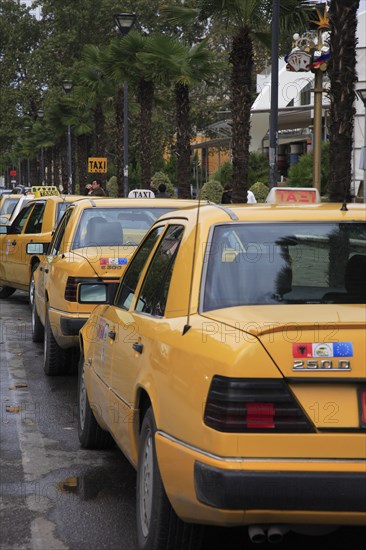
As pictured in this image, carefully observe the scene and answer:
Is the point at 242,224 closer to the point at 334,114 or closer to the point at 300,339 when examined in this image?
the point at 300,339

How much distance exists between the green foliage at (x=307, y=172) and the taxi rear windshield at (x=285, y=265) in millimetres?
30635

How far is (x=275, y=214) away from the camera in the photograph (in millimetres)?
5172

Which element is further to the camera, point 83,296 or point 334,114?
point 334,114

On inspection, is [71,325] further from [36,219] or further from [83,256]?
[36,219]

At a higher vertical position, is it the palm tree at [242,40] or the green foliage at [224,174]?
the palm tree at [242,40]

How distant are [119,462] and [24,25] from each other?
8189 cm

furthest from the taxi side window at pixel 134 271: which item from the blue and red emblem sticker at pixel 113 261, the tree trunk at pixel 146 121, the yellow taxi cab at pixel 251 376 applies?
the tree trunk at pixel 146 121

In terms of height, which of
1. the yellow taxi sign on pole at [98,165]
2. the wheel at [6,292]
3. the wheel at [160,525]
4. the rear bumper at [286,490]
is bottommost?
the wheel at [6,292]

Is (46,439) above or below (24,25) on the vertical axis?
below

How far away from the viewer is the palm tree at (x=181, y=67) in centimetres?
3125

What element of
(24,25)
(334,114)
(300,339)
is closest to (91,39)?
(24,25)

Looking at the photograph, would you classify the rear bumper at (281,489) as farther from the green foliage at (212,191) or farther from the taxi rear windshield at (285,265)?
the green foliage at (212,191)

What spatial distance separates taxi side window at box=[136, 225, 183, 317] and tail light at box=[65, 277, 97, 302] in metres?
4.04

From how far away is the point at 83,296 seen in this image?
9.69 m
